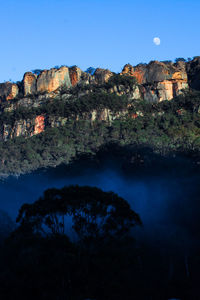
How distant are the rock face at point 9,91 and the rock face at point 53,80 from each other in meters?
6.28

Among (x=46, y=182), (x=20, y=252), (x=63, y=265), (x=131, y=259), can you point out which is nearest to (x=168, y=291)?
(x=131, y=259)

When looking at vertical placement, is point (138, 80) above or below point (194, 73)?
below

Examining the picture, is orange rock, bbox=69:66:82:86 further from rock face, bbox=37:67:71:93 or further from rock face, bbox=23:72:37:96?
rock face, bbox=23:72:37:96

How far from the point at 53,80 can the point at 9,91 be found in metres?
10.5

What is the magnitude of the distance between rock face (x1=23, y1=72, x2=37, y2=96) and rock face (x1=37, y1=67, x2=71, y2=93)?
4.35ft

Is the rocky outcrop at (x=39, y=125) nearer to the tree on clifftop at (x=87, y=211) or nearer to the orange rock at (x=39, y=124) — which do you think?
the orange rock at (x=39, y=124)

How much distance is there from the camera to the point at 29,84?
268ft

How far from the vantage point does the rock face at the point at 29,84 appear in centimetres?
8065

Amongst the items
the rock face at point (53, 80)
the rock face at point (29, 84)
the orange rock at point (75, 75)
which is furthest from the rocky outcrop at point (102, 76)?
the rock face at point (29, 84)

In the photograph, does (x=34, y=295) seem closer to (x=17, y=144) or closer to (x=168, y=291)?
(x=168, y=291)

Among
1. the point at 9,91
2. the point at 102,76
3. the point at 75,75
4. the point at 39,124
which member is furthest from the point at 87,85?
the point at 9,91

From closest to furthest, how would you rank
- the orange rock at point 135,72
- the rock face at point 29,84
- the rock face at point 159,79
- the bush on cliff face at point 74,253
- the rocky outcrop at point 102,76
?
the bush on cliff face at point 74,253 < the rock face at point 159,79 < the orange rock at point 135,72 < the rocky outcrop at point 102,76 < the rock face at point 29,84

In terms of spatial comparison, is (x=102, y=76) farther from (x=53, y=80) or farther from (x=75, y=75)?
(x=53, y=80)

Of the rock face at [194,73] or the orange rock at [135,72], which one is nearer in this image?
the rock face at [194,73]
